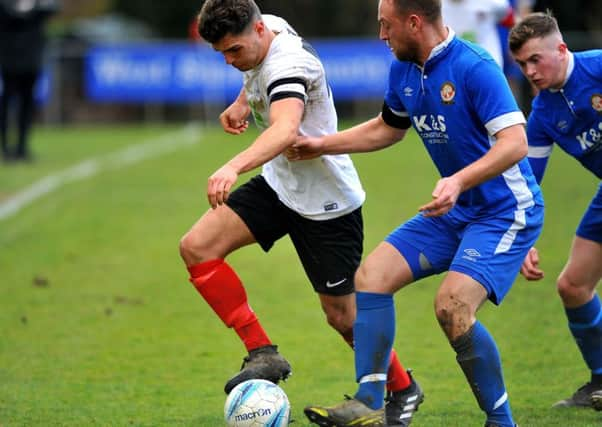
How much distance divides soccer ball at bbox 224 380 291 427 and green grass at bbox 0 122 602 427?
0.46m

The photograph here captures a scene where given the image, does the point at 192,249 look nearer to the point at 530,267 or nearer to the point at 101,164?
the point at 530,267

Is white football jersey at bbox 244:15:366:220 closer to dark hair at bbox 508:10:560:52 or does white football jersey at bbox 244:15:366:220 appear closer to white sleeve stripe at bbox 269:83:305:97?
white sleeve stripe at bbox 269:83:305:97

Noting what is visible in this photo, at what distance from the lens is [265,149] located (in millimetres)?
5238

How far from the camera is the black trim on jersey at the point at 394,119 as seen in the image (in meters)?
5.70

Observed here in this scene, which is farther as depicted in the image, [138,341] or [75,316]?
[75,316]

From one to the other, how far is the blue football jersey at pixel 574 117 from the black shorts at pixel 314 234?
0.98m

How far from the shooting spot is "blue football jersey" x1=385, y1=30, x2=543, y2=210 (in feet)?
16.8

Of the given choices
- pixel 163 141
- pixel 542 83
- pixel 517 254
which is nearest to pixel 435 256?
pixel 517 254

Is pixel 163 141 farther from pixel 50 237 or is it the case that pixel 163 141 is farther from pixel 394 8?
pixel 394 8

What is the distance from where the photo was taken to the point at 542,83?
19.2 ft

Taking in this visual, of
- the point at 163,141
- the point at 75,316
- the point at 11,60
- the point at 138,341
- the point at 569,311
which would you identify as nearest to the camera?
the point at 569,311

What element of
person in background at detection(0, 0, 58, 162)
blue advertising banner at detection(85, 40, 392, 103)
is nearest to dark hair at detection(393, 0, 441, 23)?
person in background at detection(0, 0, 58, 162)

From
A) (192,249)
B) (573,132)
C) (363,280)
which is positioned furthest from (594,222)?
(192,249)

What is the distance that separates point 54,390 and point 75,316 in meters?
2.12
